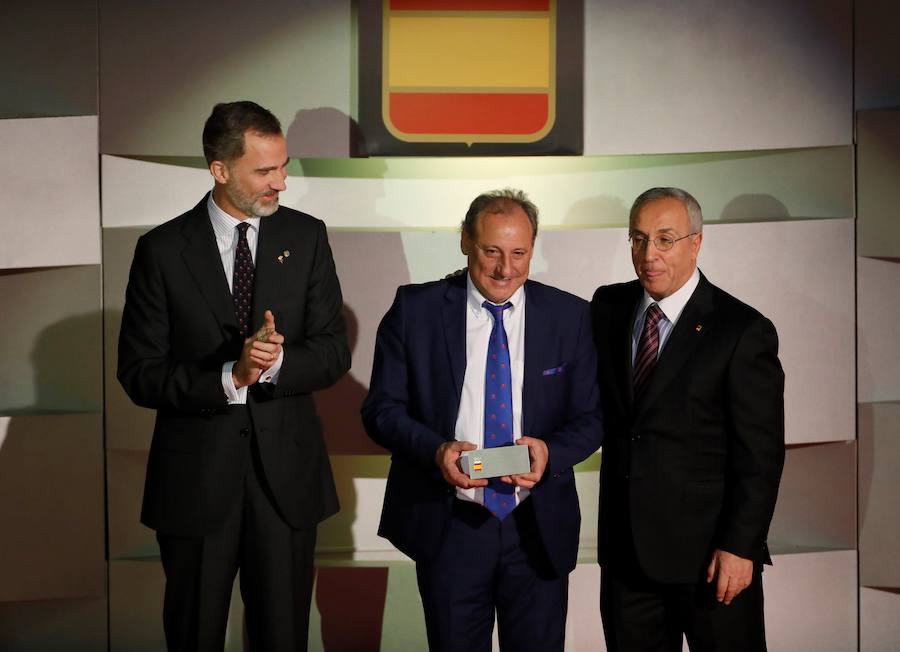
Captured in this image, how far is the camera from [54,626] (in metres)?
4.05

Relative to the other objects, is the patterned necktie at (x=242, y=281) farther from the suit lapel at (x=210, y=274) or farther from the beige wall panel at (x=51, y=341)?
the beige wall panel at (x=51, y=341)

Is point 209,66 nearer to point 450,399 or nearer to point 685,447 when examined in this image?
point 450,399

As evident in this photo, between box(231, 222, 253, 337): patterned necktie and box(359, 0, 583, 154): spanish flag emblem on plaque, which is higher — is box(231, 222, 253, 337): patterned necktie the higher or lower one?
the lower one

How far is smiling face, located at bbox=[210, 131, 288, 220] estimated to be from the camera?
107 inches

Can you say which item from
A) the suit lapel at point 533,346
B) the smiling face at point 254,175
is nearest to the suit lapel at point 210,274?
the smiling face at point 254,175

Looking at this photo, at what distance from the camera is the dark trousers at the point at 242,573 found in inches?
107

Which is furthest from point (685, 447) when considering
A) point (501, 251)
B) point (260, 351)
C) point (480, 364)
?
point (260, 351)

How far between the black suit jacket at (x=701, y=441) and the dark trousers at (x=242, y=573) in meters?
0.95

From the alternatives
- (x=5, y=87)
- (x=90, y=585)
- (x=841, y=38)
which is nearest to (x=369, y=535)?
(x=90, y=585)

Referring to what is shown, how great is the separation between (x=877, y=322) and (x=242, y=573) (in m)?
2.70

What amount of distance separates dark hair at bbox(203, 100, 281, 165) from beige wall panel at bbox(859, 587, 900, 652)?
3.07 metres

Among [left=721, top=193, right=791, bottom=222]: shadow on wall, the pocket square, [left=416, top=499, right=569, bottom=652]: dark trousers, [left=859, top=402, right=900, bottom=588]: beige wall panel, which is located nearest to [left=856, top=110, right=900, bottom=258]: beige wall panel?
[left=721, top=193, right=791, bottom=222]: shadow on wall

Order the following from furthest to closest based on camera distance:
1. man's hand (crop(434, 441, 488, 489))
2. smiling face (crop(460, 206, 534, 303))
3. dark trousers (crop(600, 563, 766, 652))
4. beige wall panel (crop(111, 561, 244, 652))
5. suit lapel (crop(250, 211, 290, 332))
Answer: beige wall panel (crop(111, 561, 244, 652)), suit lapel (crop(250, 211, 290, 332)), dark trousers (crop(600, 563, 766, 652)), smiling face (crop(460, 206, 534, 303)), man's hand (crop(434, 441, 488, 489))

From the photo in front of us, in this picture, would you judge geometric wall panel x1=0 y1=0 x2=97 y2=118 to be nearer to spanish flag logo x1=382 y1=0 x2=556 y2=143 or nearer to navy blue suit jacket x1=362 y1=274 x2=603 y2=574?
spanish flag logo x1=382 y1=0 x2=556 y2=143
